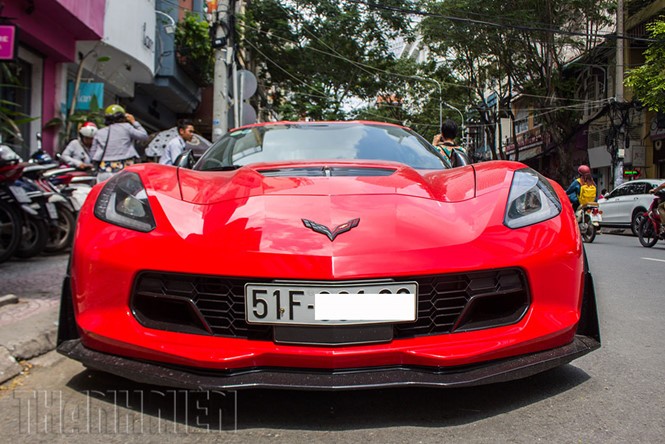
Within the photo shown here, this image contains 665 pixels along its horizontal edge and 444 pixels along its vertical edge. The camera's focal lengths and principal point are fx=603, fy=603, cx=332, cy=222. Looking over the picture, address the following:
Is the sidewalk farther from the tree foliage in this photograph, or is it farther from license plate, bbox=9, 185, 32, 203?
the tree foliage

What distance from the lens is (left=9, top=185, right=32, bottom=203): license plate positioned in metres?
5.34

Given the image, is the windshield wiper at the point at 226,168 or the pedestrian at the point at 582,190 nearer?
the windshield wiper at the point at 226,168

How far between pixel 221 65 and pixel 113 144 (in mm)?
4821

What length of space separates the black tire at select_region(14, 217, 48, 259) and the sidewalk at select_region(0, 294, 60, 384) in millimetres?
2276

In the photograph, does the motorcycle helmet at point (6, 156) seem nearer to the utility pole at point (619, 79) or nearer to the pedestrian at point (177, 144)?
the pedestrian at point (177, 144)

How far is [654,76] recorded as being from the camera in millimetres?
17188

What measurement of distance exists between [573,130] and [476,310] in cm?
2702

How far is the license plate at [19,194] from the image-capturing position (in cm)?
534

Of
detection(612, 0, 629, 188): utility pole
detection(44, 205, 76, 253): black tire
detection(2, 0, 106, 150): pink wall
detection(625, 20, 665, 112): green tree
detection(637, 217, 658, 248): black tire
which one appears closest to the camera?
detection(44, 205, 76, 253): black tire

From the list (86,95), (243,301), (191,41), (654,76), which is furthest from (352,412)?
(654,76)

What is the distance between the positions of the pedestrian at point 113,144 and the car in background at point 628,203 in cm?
1189

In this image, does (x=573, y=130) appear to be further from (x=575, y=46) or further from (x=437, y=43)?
(x=437, y=43)

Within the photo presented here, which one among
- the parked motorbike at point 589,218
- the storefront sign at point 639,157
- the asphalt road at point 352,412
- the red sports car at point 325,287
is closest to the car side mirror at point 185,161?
the red sports car at point 325,287

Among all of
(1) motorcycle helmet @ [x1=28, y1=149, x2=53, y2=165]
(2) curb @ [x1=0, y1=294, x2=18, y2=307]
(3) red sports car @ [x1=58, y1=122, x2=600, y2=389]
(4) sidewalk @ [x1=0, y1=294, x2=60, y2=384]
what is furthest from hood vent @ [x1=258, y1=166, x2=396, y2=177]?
(1) motorcycle helmet @ [x1=28, y1=149, x2=53, y2=165]
